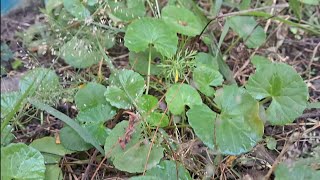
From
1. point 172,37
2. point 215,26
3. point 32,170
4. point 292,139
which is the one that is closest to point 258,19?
point 215,26

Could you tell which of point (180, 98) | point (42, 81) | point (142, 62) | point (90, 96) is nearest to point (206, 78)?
point (180, 98)

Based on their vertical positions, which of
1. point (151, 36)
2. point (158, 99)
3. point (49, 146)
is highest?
point (151, 36)

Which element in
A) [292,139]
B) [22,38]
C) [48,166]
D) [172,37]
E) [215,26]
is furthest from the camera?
[22,38]

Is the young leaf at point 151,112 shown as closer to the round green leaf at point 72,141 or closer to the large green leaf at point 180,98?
the large green leaf at point 180,98

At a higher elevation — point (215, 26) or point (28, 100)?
point (215, 26)

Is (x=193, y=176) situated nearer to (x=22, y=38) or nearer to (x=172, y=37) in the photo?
(x=172, y=37)

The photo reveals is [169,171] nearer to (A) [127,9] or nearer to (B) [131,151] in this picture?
(B) [131,151]

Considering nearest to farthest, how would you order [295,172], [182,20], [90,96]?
[295,172]
[90,96]
[182,20]
